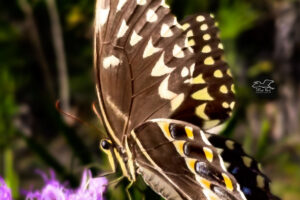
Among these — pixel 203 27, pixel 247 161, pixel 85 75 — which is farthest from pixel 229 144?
pixel 85 75

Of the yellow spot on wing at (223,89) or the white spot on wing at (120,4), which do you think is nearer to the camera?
the white spot on wing at (120,4)

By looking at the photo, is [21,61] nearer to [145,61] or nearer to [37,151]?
[37,151]

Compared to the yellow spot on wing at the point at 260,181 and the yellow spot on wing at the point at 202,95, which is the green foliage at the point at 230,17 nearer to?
the yellow spot on wing at the point at 202,95

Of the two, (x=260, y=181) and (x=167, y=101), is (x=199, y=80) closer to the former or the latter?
(x=167, y=101)

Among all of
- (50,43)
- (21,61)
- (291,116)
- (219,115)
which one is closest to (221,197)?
(219,115)

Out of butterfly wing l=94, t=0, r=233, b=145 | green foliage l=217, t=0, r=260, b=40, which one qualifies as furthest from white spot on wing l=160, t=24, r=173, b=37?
green foliage l=217, t=0, r=260, b=40

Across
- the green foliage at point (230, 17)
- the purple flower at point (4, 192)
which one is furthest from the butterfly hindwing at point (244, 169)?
the green foliage at point (230, 17)

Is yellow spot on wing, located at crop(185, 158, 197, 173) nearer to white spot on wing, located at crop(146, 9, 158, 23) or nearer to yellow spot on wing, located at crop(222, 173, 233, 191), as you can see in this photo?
yellow spot on wing, located at crop(222, 173, 233, 191)
